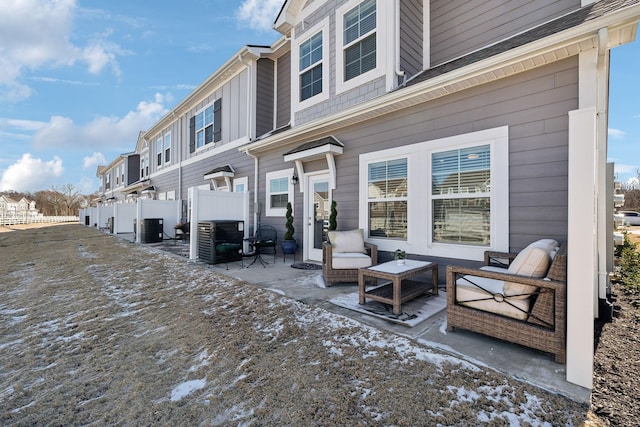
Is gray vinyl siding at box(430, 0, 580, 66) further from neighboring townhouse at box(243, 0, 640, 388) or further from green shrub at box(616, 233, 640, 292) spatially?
green shrub at box(616, 233, 640, 292)

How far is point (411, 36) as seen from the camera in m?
5.25

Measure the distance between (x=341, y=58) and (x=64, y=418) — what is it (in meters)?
6.22

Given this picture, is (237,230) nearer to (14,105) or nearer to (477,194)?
(477,194)

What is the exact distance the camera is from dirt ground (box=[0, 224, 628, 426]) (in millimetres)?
1689

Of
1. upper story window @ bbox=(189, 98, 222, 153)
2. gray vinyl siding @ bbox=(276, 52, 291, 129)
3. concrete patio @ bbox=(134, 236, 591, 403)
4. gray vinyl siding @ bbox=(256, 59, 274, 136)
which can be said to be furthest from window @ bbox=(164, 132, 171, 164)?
concrete patio @ bbox=(134, 236, 591, 403)

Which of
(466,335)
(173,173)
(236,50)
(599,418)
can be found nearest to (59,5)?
(236,50)

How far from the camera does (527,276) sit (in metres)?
2.42

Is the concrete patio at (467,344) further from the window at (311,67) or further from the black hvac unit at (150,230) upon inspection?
the black hvac unit at (150,230)

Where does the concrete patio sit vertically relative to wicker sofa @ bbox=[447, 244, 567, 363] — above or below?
below

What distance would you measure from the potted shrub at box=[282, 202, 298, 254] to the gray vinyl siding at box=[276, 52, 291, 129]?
10.4ft

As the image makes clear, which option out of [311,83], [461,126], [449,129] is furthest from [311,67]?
[461,126]

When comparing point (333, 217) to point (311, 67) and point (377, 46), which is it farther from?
point (311, 67)

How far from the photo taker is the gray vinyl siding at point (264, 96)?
8.54 meters

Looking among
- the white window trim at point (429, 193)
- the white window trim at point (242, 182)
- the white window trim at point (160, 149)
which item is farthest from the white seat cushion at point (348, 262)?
the white window trim at point (160, 149)
